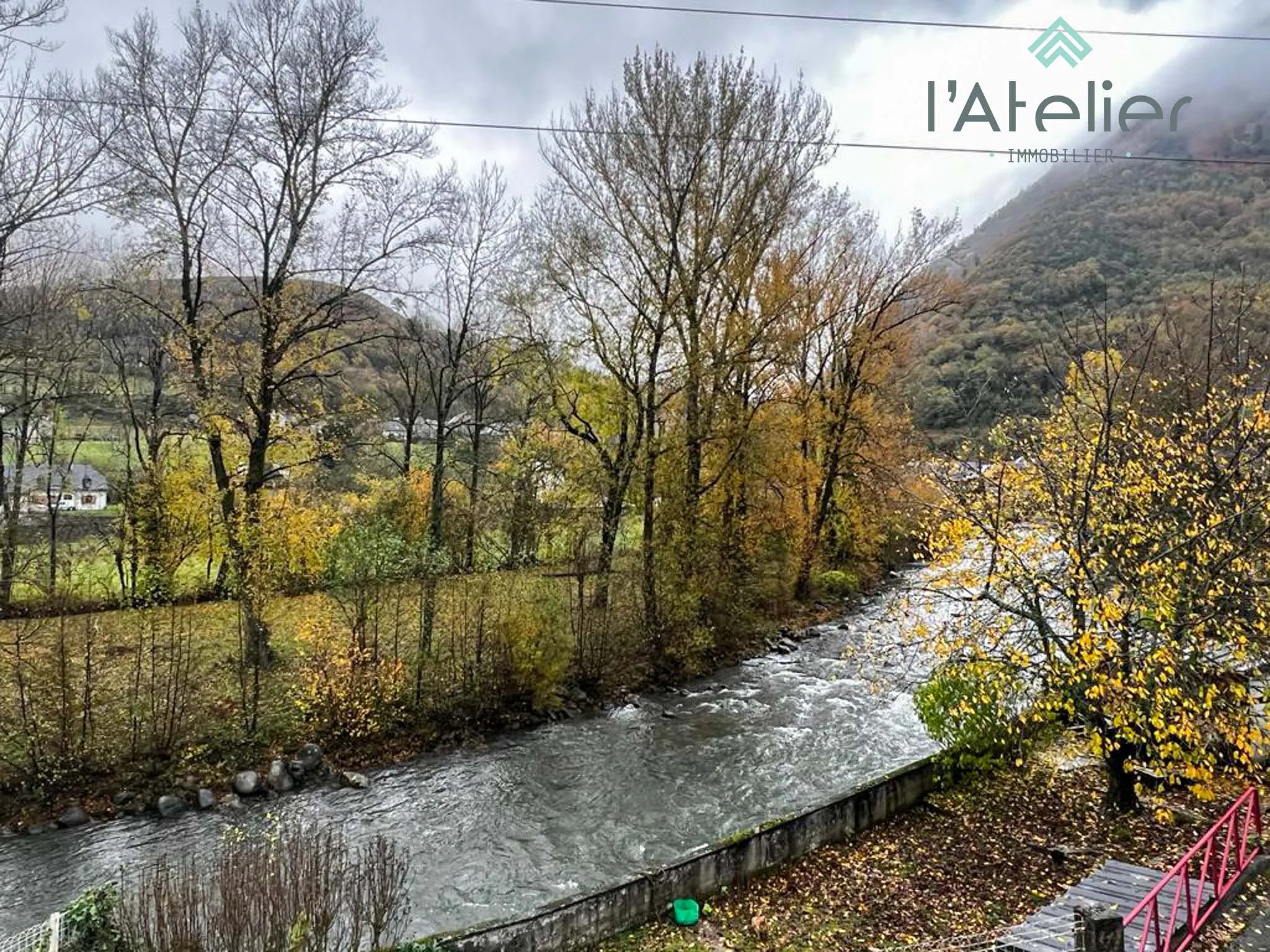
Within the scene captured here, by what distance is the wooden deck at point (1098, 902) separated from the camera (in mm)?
5812

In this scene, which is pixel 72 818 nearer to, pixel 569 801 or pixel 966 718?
pixel 569 801

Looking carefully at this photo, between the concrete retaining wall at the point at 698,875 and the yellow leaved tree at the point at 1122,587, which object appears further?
the yellow leaved tree at the point at 1122,587

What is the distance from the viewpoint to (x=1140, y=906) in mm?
4992

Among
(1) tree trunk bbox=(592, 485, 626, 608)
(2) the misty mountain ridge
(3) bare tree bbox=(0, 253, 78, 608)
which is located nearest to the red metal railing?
(1) tree trunk bbox=(592, 485, 626, 608)

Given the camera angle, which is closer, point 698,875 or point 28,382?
point 698,875

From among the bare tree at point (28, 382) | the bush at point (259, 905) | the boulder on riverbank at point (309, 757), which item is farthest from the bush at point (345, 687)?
the bush at point (259, 905)

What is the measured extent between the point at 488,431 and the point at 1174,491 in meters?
23.3

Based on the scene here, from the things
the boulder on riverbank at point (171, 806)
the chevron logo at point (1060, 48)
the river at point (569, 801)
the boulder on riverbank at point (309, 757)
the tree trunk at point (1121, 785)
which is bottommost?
the river at point (569, 801)

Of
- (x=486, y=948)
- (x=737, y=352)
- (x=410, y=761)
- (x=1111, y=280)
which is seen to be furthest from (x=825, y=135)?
(x=1111, y=280)

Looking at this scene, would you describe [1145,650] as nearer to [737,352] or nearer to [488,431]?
[737,352]

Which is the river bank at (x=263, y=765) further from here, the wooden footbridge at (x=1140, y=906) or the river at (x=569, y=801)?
the wooden footbridge at (x=1140, y=906)

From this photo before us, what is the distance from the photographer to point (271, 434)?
15.6 meters

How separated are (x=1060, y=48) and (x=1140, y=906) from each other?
9.71m

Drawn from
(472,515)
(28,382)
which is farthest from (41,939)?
(28,382)
